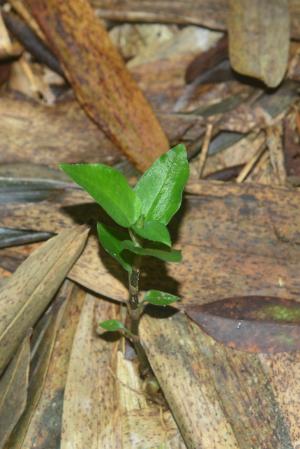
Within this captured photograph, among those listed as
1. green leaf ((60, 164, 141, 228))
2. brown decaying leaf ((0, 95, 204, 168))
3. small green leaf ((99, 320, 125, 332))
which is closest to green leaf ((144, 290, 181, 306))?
small green leaf ((99, 320, 125, 332))

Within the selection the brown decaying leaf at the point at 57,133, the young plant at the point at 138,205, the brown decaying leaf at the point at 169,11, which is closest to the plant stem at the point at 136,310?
the young plant at the point at 138,205

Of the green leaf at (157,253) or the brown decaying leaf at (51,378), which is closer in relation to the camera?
the green leaf at (157,253)

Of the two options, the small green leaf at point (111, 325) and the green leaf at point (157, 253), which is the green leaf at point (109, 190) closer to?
the green leaf at point (157, 253)

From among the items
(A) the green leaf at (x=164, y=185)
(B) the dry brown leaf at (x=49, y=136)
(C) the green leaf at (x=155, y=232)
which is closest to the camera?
(C) the green leaf at (x=155, y=232)

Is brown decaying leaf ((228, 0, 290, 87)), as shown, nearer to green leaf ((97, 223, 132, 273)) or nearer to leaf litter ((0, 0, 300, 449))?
leaf litter ((0, 0, 300, 449))

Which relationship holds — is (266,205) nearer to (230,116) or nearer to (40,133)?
(230,116)

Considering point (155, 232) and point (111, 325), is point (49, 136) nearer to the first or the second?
point (111, 325)

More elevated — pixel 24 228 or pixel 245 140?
pixel 24 228

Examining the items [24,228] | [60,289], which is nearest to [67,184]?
[24,228]
